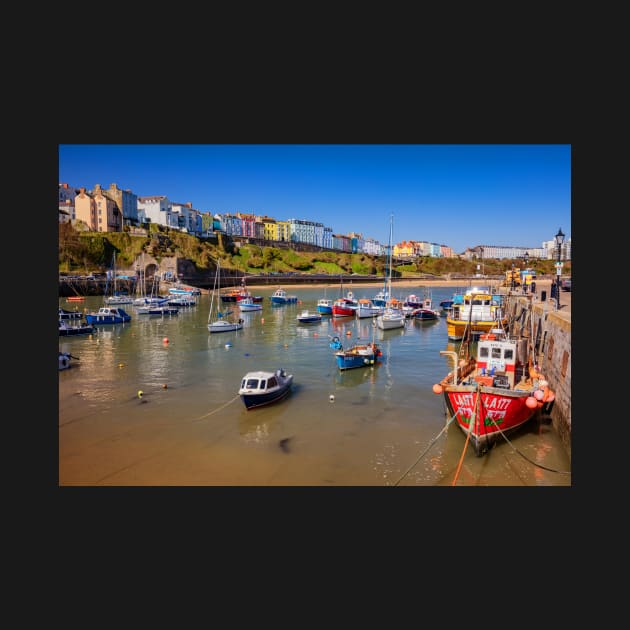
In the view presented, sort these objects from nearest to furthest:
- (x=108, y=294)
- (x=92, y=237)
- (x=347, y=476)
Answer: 1. (x=347, y=476)
2. (x=108, y=294)
3. (x=92, y=237)

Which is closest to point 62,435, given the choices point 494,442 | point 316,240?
point 494,442

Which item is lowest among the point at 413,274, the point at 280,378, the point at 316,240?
the point at 280,378

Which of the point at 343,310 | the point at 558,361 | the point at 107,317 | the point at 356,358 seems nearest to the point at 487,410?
the point at 558,361

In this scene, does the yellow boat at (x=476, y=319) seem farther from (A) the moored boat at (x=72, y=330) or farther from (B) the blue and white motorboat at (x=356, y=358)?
(A) the moored boat at (x=72, y=330)

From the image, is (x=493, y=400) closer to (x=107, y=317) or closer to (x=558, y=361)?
(x=558, y=361)

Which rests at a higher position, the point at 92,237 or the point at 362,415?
the point at 92,237

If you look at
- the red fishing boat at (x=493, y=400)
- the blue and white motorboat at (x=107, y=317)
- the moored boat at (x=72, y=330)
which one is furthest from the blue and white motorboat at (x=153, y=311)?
the red fishing boat at (x=493, y=400)

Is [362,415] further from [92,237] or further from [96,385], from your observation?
[92,237]

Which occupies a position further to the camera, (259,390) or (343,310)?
(343,310)

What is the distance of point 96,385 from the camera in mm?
19125

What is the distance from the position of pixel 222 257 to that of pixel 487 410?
10571cm

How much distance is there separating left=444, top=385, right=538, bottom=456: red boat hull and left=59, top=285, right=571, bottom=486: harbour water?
0.41m

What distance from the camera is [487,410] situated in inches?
447

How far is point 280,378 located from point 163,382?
19.4ft
